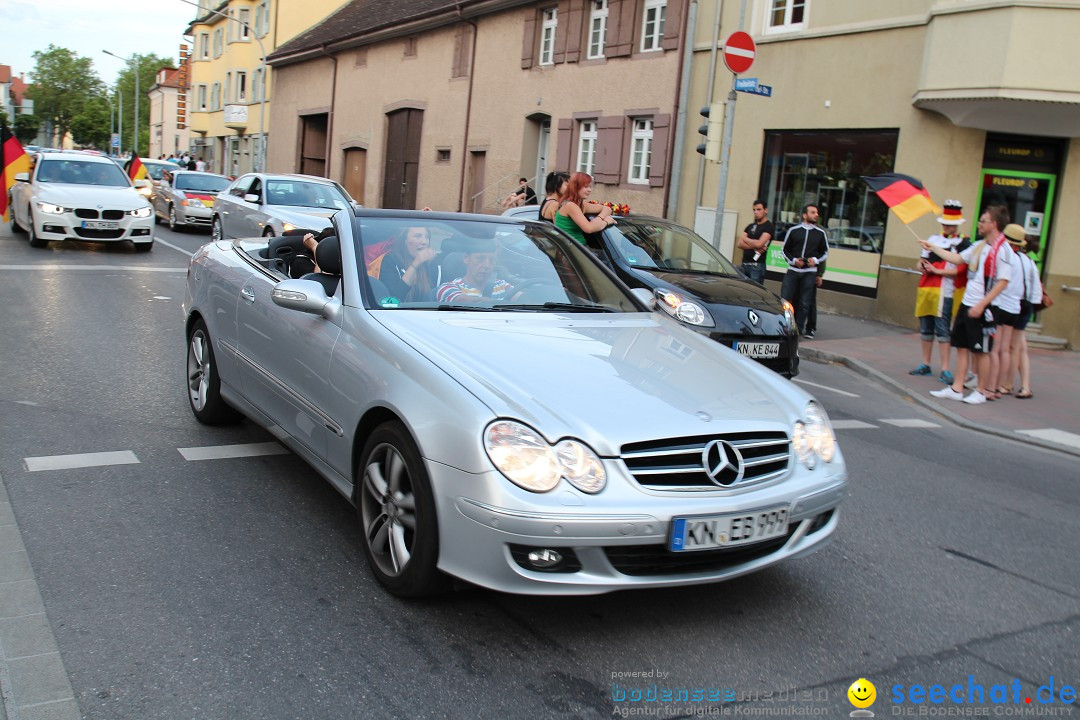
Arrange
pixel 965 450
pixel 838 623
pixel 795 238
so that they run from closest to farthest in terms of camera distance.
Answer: pixel 838 623
pixel 965 450
pixel 795 238

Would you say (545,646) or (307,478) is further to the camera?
(307,478)

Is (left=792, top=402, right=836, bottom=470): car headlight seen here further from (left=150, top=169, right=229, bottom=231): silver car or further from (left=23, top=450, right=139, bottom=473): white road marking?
(left=150, top=169, right=229, bottom=231): silver car

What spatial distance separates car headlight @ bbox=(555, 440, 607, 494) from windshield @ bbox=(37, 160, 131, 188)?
17.0m

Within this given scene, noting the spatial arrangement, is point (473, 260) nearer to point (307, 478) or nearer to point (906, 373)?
point (307, 478)

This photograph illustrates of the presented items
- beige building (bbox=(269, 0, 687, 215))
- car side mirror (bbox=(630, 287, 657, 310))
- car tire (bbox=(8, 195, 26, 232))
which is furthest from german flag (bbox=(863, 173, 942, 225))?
car tire (bbox=(8, 195, 26, 232))

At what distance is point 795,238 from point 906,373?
2.87m

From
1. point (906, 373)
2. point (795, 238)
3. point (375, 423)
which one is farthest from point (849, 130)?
point (375, 423)

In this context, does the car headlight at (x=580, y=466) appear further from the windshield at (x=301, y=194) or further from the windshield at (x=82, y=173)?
the windshield at (x=82, y=173)

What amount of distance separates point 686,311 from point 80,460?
17.0 feet

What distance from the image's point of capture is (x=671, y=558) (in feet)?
11.2

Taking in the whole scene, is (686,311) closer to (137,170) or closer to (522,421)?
(522,421)

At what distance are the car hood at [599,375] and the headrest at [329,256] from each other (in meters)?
0.81

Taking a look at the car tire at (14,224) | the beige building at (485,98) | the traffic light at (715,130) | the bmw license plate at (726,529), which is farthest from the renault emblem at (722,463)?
the car tire at (14,224)

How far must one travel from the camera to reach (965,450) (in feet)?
24.9
